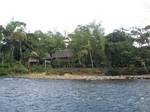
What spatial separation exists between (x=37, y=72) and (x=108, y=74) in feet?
54.3

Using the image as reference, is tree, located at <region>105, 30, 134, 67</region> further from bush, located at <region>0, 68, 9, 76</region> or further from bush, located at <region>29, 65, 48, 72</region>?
bush, located at <region>0, 68, 9, 76</region>

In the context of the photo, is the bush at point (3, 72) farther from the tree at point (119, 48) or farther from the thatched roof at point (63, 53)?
the tree at point (119, 48)

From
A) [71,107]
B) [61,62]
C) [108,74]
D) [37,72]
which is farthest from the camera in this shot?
[61,62]

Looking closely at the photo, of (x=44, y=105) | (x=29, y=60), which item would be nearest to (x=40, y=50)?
(x=29, y=60)

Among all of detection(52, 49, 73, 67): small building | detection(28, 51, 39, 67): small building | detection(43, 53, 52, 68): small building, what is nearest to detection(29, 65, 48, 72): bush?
detection(28, 51, 39, 67): small building

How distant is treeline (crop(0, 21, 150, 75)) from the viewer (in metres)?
77.9

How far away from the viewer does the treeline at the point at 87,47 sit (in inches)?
3068

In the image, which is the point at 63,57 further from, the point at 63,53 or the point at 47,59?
the point at 47,59

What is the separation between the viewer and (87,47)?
267 feet

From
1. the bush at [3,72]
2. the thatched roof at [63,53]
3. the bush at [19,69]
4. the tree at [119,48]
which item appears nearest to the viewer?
the tree at [119,48]

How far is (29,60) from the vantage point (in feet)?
289

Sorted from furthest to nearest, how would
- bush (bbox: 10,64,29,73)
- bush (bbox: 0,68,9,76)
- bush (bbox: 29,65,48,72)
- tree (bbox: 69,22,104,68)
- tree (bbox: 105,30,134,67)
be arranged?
tree (bbox: 69,22,104,68) < bush (bbox: 29,65,48,72) < bush (bbox: 10,64,29,73) < bush (bbox: 0,68,9,76) < tree (bbox: 105,30,134,67)

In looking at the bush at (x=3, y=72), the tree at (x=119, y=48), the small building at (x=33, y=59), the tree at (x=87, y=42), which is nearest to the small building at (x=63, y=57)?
the tree at (x=87, y=42)

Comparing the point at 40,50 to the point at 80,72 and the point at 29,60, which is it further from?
the point at 80,72
